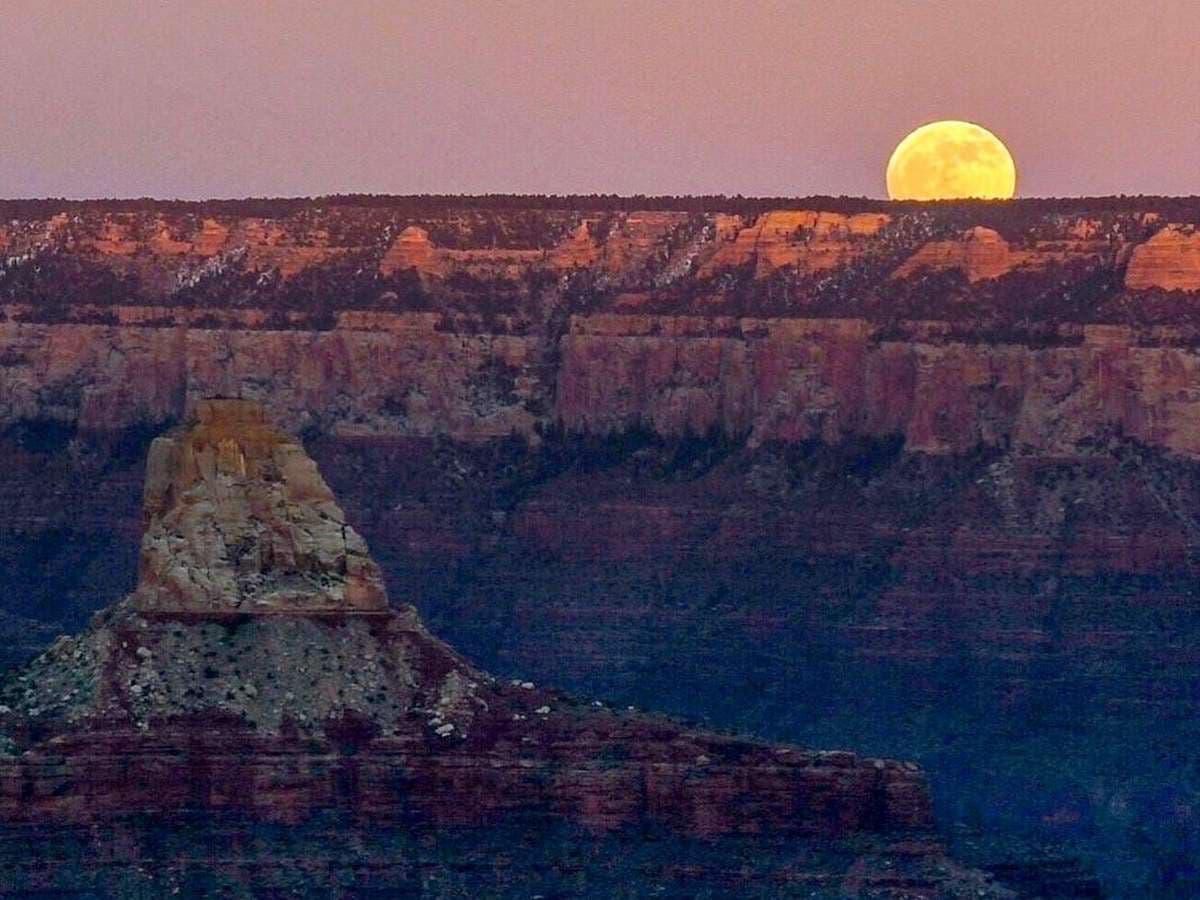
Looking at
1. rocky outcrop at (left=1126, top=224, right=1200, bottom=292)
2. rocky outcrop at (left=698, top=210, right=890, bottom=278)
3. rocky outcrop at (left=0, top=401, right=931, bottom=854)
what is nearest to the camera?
rocky outcrop at (left=0, top=401, right=931, bottom=854)

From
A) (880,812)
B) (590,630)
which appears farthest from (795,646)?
(880,812)

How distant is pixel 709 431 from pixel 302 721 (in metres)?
38.5

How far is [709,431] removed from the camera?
143m

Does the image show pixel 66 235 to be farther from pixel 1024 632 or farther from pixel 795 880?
pixel 795 880

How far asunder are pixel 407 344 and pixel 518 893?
4202 cm

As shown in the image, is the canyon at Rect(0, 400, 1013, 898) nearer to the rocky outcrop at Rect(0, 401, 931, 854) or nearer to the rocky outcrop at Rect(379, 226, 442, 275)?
the rocky outcrop at Rect(0, 401, 931, 854)

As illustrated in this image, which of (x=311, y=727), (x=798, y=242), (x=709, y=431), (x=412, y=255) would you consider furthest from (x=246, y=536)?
(x=412, y=255)

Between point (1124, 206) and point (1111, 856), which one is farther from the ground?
point (1124, 206)

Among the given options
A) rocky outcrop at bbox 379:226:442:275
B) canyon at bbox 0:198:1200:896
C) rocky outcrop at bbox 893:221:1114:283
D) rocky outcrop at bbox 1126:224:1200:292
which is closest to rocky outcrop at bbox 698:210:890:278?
canyon at bbox 0:198:1200:896

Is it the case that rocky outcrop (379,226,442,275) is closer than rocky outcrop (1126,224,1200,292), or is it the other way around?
rocky outcrop (1126,224,1200,292)

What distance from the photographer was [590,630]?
138 metres

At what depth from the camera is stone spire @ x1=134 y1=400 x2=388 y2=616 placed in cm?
10631

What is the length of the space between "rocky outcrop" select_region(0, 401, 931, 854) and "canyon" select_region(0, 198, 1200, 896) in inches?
834

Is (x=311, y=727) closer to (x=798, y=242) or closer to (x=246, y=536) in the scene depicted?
(x=246, y=536)
